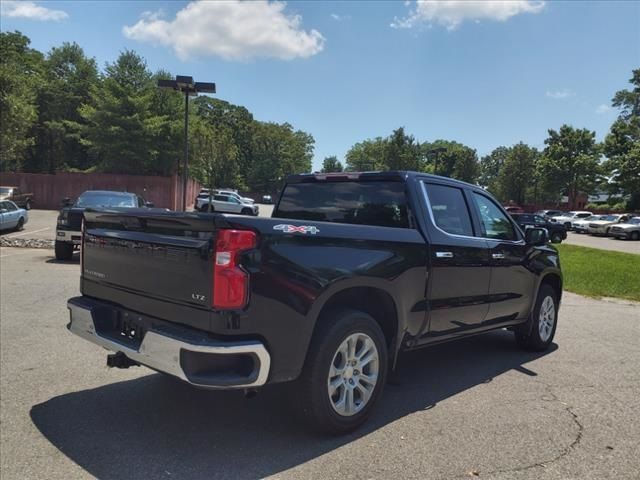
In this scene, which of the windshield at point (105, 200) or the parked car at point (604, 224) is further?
the parked car at point (604, 224)

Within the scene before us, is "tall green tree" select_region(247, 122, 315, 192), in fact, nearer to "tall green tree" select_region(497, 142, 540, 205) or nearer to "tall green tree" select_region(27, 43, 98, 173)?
"tall green tree" select_region(497, 142, 540, 205)

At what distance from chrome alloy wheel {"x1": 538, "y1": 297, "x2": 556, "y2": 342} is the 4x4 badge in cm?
378

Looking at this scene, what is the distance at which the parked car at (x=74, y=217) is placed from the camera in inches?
488

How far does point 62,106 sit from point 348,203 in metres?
53.0

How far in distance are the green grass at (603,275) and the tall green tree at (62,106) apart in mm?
43654

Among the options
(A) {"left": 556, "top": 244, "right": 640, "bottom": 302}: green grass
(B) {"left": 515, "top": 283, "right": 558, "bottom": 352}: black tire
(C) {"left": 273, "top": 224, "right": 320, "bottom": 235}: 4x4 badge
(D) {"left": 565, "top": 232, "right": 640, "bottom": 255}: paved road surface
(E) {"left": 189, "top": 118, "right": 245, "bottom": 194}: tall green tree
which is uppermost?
(E) {"left": 189, "top": 118, "right": 245, "bottom": 194}: tall green tree

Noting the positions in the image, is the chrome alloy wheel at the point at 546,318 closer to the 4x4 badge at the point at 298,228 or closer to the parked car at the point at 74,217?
the 4x4 badge at the point at 298,228

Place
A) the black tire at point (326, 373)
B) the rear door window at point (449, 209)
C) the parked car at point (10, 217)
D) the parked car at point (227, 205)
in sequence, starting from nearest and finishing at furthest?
the black tire at point (326, 373)
the rear door window at point (449, 209)
the parked car at point (10, 217)
the parked car at point (227, 205)

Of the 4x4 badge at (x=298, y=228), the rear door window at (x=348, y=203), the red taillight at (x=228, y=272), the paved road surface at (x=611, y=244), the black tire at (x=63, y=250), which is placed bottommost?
the paved road surface at (x=611, y=244)

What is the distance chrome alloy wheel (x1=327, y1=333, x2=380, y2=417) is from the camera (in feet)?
11.8

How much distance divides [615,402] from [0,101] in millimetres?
29213

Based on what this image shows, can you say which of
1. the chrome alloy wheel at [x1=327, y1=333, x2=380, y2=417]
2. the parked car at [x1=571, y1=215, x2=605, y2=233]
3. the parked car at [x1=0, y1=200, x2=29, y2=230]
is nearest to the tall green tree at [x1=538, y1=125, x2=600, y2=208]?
the parked car at [x1=571, y1=215, x2=605, y2=233]

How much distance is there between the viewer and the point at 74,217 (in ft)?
40.4

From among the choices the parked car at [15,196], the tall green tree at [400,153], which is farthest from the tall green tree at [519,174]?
the parked car at [15,196]
